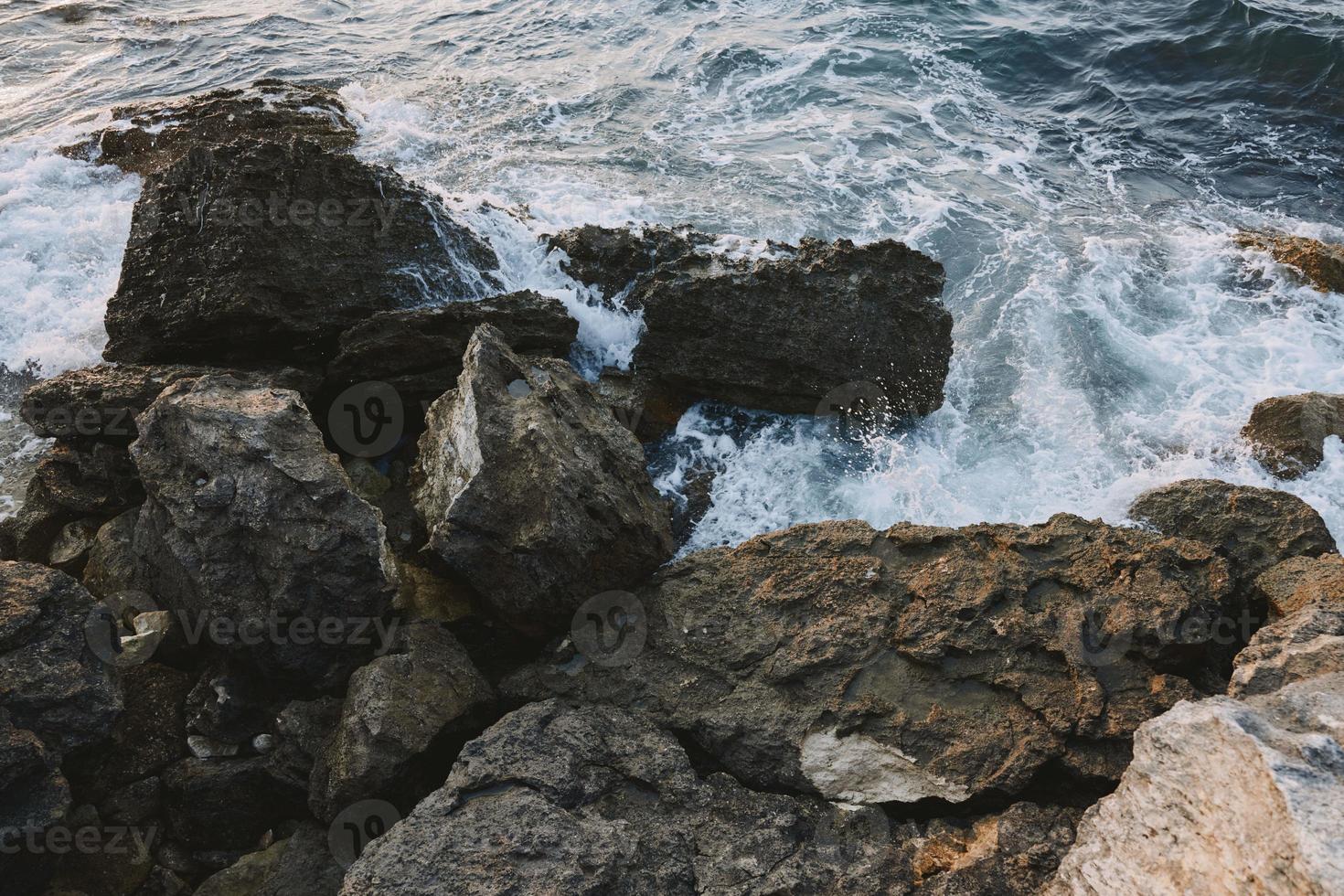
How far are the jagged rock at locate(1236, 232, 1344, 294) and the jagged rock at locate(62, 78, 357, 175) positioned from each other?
1242 centimetres

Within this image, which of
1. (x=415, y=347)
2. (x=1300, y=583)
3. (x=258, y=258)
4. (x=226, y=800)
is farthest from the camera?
(x=415, y=347)

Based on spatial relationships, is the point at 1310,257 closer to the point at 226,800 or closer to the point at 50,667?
the point at 226,800

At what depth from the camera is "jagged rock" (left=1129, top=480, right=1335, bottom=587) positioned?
642cm

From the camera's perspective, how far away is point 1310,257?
11.2m

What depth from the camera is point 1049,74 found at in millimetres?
16672

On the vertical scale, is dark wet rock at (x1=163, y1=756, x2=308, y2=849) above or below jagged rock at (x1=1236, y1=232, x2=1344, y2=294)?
below

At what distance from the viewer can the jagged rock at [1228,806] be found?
11.2ft

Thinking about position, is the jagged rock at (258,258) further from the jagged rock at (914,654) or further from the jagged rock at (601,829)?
the jagged rock at (601,829)

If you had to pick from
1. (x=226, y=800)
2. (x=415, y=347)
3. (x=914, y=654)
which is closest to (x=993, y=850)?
(x=914, y=654)

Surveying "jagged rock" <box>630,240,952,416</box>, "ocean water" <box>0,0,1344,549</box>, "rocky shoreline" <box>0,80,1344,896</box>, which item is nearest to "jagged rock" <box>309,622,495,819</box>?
"rocky shoreline" <box>0,80,1344,896</box>

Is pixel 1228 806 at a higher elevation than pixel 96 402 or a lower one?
higher

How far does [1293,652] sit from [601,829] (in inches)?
150

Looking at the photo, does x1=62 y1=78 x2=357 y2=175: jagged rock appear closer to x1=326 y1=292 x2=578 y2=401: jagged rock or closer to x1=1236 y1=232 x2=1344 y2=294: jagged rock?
x1=326 y1=292 x2=578 y2=401: jagged rock

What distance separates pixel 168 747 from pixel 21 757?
3.11 ft
